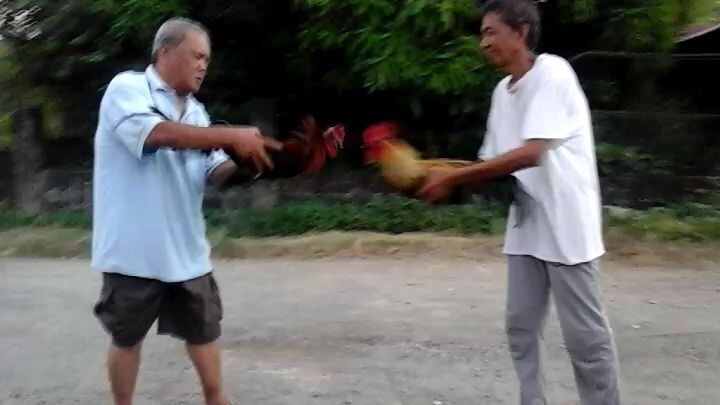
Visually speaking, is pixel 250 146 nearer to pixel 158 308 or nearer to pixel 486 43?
pixel 158 308

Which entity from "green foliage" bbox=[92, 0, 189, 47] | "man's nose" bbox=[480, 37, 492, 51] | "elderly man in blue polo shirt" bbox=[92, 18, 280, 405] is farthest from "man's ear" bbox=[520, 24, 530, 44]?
"green foliage" bbox=[92, 0, 189, 47]

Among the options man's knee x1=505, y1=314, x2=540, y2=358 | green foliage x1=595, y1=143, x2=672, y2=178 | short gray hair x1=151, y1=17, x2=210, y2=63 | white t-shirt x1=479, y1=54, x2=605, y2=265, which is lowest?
green foliage x1=595, y1=143, x2=672, y2=178

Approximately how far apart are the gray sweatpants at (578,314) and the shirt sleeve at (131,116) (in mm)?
1485

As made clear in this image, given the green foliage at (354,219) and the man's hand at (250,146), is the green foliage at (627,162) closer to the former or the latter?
the green foliage at (354,219)

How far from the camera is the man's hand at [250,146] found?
324cm

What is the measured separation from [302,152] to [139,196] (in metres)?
0.61

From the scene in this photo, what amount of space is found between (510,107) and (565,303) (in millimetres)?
759

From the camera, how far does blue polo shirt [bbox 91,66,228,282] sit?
343 centimetres

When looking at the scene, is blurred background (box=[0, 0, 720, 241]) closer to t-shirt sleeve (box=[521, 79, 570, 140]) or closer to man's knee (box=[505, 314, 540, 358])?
man's knee (box=[505, 314, 540, 358])

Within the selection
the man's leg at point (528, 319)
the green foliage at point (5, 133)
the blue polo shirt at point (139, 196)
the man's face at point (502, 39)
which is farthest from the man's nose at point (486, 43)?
the green foliage at point (5, 133)

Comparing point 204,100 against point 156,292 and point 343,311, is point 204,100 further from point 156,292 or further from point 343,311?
point 156,292

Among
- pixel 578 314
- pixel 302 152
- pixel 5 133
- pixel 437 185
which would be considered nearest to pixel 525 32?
pixel 437 185

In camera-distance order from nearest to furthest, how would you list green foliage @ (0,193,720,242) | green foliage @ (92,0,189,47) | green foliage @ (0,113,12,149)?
green foliage @ (0,193,720,242) < green foliage @ (92,0,189,47) < green foliage @ (0,113,12,149)

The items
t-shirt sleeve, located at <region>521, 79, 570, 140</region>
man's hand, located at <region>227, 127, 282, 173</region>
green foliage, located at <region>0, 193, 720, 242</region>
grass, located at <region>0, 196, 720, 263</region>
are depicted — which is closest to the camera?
man's hand, located at <region>227, 127, 282, 173</region>
